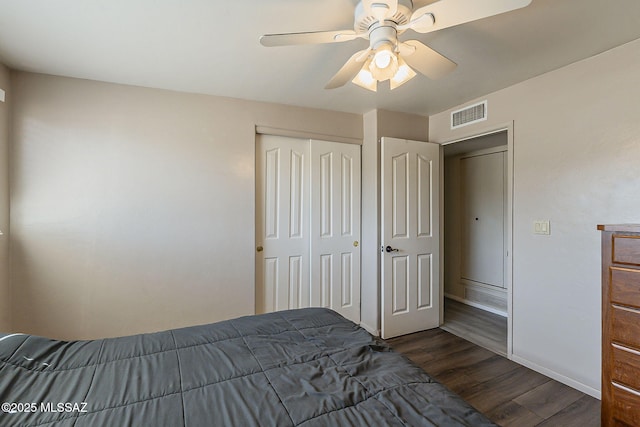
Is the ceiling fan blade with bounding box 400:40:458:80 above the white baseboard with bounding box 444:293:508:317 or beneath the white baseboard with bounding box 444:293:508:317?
above

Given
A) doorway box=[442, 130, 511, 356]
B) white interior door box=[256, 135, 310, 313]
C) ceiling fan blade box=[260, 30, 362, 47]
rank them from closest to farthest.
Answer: ceiling fan blade box=[260, 30, 362, 47] → white interior door box=[256, 135, 310, 313] → doorway box=[442, 130, 511, 356]

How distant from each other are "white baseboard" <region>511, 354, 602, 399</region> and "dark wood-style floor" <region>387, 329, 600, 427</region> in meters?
0.03

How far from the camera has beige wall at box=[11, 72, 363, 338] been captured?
2062 millimetres

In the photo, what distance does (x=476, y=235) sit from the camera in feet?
12.7

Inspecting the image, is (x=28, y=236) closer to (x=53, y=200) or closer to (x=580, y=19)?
(x=53, y=200)

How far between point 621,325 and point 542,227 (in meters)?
0.93

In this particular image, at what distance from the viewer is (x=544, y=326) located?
7.11 feet

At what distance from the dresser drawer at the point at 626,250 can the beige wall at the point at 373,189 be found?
172 centimetres

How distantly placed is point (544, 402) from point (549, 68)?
7.71 feet

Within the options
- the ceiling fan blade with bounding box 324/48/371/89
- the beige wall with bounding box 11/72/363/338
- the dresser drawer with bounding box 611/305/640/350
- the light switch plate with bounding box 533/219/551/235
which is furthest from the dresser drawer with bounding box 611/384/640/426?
the beige wall with bounding box 11/72/363/338

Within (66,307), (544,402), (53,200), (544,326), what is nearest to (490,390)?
(544,402)

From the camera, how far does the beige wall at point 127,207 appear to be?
206cm

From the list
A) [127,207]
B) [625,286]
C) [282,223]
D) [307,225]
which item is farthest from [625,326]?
[127,207]

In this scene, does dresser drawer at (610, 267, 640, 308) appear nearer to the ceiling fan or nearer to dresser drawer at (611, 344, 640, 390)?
dresser drawer at (611, 344, 640, 390)
